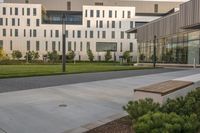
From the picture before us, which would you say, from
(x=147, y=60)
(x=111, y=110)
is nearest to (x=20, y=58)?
(x=147, y=60)

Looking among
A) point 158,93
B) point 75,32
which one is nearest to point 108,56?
point 75,32

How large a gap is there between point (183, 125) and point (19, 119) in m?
4.50

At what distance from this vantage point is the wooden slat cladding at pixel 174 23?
117 feet

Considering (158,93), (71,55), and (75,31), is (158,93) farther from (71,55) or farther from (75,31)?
(75,31)

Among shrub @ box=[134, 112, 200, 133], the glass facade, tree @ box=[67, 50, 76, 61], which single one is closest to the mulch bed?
shrub @ box=[134, 112, 200, 133]

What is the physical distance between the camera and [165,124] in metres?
4.27

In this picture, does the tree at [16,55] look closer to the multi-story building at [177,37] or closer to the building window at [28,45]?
the building window at [28,45]

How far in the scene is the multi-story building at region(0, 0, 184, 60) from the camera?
97438 mm

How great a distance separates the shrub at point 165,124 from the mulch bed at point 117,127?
1.33 metres

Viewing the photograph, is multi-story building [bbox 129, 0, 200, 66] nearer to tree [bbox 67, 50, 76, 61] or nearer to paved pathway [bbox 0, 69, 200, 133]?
paved pathway [bbox 0, 69, 200, 133]

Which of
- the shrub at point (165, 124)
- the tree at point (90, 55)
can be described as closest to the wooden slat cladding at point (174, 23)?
the tree at point (90, 55)

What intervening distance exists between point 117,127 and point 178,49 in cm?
4369

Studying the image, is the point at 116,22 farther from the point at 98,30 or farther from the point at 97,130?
the point at 97,130

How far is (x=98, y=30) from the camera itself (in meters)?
99.2
